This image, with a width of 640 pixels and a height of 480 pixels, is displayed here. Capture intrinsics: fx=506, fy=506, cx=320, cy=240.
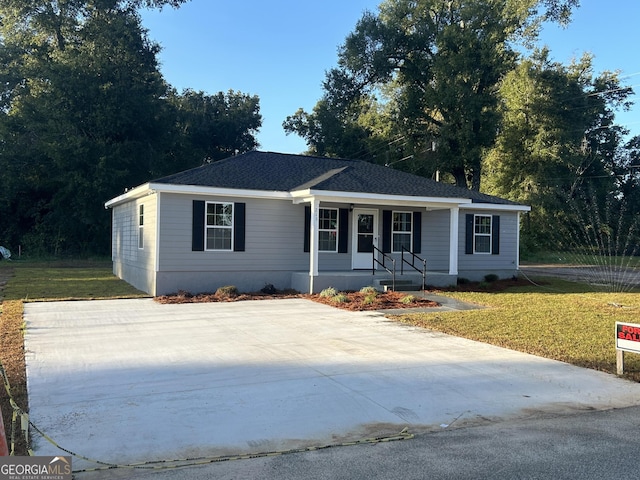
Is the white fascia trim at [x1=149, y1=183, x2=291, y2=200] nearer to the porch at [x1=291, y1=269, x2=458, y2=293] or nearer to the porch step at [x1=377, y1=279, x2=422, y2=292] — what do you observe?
the porch at [x1=291, y1=269, x2=458, y2=293]

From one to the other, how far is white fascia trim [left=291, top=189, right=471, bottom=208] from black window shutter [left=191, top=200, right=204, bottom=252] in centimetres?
264

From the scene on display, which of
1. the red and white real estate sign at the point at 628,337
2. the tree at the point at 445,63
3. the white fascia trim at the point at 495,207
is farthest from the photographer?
the tree at the point at 445,63

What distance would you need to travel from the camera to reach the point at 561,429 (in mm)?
4621

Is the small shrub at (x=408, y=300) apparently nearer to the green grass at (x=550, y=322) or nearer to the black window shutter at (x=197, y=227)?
the green grass at (x=550, y=322)

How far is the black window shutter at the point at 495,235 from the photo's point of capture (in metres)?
18.3

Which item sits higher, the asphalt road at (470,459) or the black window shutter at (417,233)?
the black window shutter at (417,233)

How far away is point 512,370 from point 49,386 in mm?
5635

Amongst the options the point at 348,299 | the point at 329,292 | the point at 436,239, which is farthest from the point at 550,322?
the point at 436,239

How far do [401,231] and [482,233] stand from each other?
343 cm

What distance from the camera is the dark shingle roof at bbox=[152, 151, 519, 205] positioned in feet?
47.1

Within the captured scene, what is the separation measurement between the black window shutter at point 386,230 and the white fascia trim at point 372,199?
1.16 meters

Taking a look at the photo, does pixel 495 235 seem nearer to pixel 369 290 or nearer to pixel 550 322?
pixel 369 290

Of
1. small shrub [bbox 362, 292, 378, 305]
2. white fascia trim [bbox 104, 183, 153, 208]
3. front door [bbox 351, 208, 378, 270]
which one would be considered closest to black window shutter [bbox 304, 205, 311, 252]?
front door [bbox 351, 208, 378, 270]

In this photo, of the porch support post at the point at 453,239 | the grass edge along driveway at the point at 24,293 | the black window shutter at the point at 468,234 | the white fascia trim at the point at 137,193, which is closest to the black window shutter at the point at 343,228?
the porch support post at the point at 453,239
